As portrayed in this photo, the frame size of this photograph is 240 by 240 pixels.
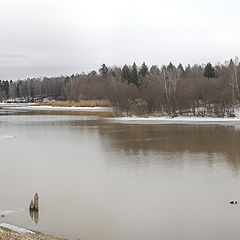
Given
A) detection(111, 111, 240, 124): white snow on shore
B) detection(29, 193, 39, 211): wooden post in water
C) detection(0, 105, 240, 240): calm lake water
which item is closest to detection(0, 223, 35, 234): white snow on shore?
detection(0, 105, 240, 240): calm lake water

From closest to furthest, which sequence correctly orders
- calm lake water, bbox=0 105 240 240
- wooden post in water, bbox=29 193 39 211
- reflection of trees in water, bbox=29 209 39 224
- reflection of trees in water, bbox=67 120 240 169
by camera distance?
calm lake water, bbox=0 105 240 240 < reflection of trees in water, bbox=29 209 39 224 < wooden post in water, bbox=29 193 39 211 < reflection of trees in water, bbox=67 120 240 169

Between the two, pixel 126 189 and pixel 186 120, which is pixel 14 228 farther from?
pixel 186 120

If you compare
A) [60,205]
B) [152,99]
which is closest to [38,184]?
[60,205]

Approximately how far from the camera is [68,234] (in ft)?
33.6

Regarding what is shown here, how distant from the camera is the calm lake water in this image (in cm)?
1072

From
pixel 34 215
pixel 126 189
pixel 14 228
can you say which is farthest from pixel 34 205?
pixel 126 189

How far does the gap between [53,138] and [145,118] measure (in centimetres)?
2476

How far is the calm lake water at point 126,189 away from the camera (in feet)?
35.2

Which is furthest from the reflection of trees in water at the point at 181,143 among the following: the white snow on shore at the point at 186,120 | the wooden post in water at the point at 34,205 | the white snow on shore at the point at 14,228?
the white snow on shore at the point at 186,120

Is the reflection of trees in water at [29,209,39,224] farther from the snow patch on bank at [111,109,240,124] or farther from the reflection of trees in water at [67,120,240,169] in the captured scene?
the snow patch on bank at [111,109,240,124]

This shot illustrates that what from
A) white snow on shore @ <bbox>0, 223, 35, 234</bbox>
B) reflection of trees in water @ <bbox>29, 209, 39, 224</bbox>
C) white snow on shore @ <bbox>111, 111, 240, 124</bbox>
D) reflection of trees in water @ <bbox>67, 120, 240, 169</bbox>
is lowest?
reflection of trees in water @ <bbox>29, 209, 39, 224</bbox>

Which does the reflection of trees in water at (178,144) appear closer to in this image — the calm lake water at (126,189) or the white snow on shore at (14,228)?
the calm lake water at (126,189)

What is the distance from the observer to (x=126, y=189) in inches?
578

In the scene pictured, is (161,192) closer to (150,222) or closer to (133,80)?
(150,222)
